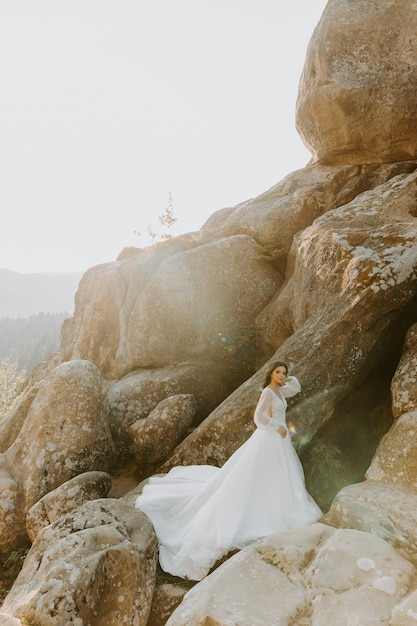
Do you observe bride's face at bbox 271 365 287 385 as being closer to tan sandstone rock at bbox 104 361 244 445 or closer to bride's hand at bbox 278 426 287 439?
bride's hand at bbox 278 426 287 439

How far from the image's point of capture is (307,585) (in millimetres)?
5504

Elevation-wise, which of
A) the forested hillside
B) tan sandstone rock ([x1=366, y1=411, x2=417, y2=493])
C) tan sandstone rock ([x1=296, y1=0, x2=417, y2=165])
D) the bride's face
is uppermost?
tan sandstone rock ([x1=296, y1=0, x2=417, y2=165])

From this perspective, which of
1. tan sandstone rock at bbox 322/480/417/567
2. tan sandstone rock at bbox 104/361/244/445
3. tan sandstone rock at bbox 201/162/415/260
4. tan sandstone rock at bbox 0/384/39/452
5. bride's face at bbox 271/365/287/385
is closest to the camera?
tan sandstone rock at bbox 322/480/417/567

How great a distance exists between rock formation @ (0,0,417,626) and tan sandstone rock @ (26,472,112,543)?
0.04 metres

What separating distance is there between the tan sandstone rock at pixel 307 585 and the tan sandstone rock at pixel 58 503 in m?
4.62

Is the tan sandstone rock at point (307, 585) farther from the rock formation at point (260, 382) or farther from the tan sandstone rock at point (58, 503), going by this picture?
the tan sandstone rock at point (58, 503)

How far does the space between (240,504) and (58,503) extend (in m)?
4.48

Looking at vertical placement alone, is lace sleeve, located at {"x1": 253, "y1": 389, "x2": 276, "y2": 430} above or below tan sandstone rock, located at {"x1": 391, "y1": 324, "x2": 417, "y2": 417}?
above

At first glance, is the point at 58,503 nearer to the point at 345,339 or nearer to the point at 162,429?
the point at 162,429

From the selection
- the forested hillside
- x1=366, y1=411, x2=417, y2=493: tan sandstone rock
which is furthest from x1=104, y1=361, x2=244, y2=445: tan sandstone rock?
the forested hillside

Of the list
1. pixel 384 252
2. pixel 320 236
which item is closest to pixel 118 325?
pixel 320 236

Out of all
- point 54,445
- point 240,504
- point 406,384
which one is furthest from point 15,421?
point 406,384

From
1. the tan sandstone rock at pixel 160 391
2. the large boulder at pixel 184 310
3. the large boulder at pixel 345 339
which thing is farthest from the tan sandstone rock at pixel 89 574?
the large boulder at pixel 184 310

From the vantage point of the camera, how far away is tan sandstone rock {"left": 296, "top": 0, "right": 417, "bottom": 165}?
1599 centimetres
